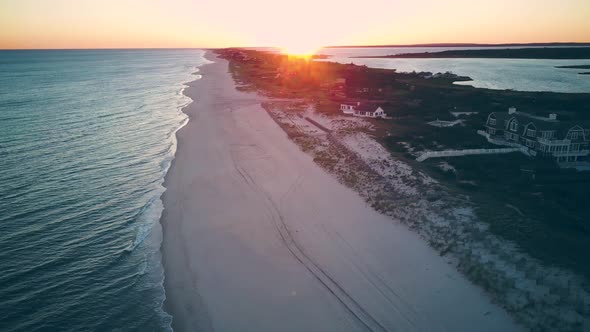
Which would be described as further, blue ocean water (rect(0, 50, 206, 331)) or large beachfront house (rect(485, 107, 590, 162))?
large beachfront house (rect(485, 107, 590, 162))

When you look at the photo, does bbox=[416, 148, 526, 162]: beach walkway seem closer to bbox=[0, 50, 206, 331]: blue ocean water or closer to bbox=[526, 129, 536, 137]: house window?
bbox=[526, 129, 536, 137]: house window

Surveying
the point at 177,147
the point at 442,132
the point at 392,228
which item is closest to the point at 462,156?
the point at 442,132

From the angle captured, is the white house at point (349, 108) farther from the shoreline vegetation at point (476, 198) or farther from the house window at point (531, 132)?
the house window at point (531, 132)

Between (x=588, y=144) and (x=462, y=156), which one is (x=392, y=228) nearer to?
(x=462, y=156)

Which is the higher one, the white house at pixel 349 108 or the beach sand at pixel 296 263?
the white house at pixel 349 108

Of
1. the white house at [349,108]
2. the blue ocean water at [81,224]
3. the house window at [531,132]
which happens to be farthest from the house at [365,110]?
the blue ocean water at [81,224]

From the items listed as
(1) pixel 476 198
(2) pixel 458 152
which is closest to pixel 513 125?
(2) pixel 458 152

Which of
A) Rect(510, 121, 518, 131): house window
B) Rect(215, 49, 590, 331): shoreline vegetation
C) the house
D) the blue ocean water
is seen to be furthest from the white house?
the blue ocean water
